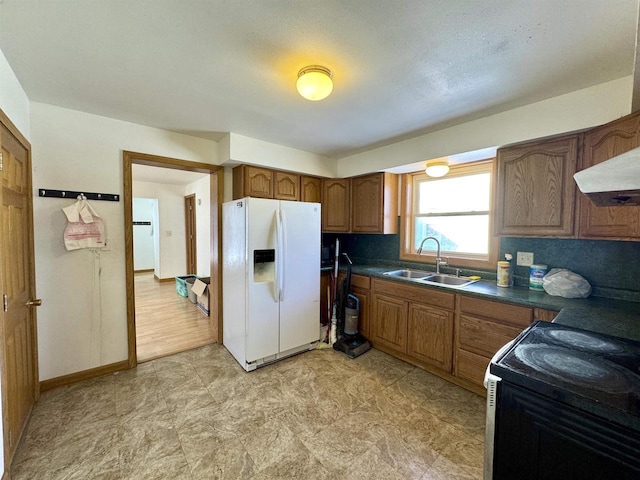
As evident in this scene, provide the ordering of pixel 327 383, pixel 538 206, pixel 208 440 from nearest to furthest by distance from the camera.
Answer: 1. pixel 208 440
2. pixel 538 206
3. pixel 327 383

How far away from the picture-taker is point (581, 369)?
3.24 ft

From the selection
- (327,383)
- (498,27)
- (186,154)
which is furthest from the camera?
(186,154)

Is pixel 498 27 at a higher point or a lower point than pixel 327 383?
higher

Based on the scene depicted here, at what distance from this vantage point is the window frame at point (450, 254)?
2.60m

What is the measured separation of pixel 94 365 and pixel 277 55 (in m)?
2.99

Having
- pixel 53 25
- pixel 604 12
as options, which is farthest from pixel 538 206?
pixel 53 25

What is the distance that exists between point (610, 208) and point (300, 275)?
247 cm

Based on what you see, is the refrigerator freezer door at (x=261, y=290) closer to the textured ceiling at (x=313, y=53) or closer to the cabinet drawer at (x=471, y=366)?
the textured ceiling at (x=313, y=53)

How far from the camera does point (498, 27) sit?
4.09 ft

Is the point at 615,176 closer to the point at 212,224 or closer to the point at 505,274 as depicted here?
the point at 505,274

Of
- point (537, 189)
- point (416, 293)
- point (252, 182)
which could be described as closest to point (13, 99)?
point (252, 182)

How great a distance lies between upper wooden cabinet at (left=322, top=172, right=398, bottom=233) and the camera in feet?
10.6

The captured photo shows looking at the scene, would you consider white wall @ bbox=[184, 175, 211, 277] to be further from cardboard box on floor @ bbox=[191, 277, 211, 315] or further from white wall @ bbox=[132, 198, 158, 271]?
white wall @ bbox=[132, 198, 158, 271]

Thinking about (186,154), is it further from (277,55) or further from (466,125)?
(466,125)
